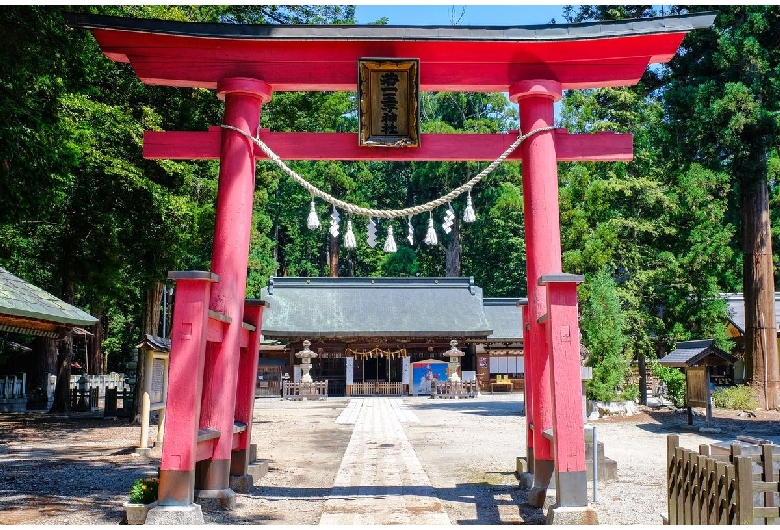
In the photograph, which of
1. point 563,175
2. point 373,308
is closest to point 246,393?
point 563,175

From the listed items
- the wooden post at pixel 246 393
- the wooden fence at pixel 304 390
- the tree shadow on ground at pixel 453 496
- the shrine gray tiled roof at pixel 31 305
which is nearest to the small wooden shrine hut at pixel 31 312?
the shrine gray tiled roof at pixel 31 305

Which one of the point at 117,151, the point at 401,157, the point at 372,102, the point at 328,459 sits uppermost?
the point at 117,151

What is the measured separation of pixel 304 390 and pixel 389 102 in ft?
75.8

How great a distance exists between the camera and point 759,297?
18359 millimetres

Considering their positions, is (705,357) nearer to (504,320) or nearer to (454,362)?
(454,362)

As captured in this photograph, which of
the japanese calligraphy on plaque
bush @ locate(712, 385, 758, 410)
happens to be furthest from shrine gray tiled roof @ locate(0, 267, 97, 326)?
bush @ locate(712, 385, 758, 410)

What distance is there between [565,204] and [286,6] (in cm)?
991

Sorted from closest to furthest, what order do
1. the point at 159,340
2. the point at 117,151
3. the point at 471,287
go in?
1. the point at 159,340
2. the point at 117,151
3. the point at 471,287

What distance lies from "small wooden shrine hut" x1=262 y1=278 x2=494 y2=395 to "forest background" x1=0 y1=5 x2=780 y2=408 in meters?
10.5

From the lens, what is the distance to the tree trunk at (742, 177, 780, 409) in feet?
58.7

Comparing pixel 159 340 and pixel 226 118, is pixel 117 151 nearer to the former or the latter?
pixel 159 340

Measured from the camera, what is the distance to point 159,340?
12.4 m

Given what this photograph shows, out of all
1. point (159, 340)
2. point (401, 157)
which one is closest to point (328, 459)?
point (159, 340)

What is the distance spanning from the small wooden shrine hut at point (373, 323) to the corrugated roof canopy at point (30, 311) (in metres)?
18.4
